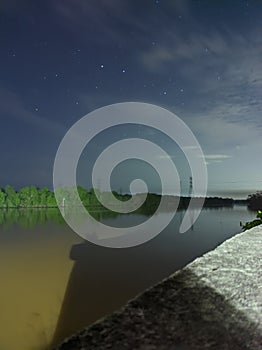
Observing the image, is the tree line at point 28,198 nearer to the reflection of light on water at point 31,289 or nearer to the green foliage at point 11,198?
the green foliage at point 11,198

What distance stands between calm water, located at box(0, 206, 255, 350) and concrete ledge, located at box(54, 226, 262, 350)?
2135mm

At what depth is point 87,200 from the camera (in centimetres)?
2448

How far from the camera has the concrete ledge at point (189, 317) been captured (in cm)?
89

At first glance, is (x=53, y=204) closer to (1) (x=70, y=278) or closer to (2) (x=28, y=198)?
(2) (x=28, y=198)

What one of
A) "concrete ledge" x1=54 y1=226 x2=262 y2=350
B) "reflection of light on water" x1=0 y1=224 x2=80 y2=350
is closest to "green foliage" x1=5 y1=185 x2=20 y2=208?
"reflection of light on water" x1=0 y1=224 x2=80 y2=350

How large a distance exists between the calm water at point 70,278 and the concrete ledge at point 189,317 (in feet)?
7.01

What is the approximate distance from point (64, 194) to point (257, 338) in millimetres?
24029

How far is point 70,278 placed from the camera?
18.3ft

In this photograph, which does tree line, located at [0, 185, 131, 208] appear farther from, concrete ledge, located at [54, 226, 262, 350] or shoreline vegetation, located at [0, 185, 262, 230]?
concrete ledge, located at [54, 226, 262, 350]

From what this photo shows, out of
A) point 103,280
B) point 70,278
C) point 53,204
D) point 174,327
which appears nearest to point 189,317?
point 174,327

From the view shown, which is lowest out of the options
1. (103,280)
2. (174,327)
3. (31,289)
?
(31,289)

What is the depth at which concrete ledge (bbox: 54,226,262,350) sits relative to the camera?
890 mm

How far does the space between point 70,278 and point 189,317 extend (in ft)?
16.0

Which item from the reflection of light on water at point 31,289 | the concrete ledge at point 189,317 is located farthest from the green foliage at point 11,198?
the concrete ledge at point 189,317
